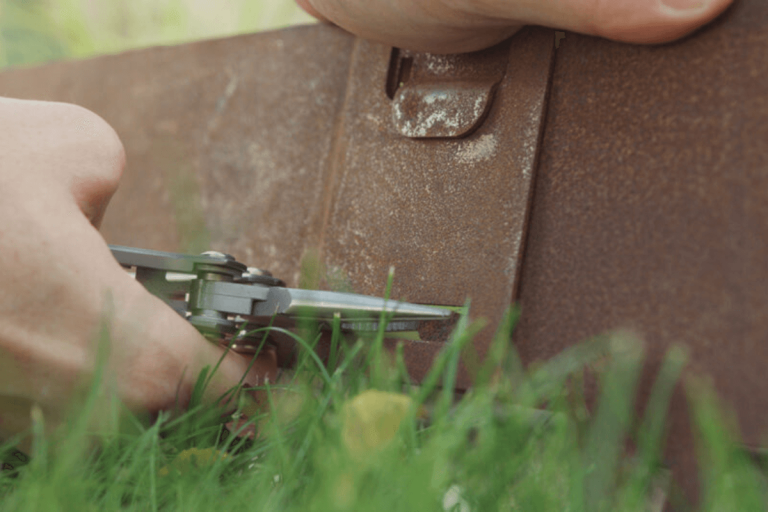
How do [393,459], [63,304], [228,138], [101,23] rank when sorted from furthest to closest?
[101,23] < [228,138] < [63,304] < [393,459]

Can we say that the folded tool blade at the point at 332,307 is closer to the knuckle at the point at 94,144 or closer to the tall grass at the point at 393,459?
the tall grass at the point at 393,459

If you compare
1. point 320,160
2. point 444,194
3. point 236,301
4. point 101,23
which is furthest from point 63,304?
point 101,23

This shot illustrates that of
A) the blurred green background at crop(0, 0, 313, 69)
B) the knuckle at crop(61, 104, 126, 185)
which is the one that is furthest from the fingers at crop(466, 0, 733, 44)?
the blurred green background at crop(0, 0, 313, 69)

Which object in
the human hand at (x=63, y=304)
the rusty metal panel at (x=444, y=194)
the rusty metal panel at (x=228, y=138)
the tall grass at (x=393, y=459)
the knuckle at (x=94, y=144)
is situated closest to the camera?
the tall grass at (x=393, y=459)

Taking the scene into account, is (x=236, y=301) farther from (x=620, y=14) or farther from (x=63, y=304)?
(x=620, y=14)

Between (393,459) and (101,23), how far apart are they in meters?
3.03

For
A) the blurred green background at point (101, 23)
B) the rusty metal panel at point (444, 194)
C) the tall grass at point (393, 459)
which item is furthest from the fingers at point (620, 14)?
the blurred green background at point (101, 23)

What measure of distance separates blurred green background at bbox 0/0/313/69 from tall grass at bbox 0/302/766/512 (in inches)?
90.2

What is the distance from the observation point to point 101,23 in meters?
3.09

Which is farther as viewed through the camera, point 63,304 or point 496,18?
point 496,18

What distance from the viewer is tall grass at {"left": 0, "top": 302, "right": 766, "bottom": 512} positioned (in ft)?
1.81

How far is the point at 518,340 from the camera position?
0.92 metres

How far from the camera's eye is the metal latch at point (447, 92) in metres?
0.99

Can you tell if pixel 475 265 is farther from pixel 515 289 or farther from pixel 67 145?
pixel 67 145
